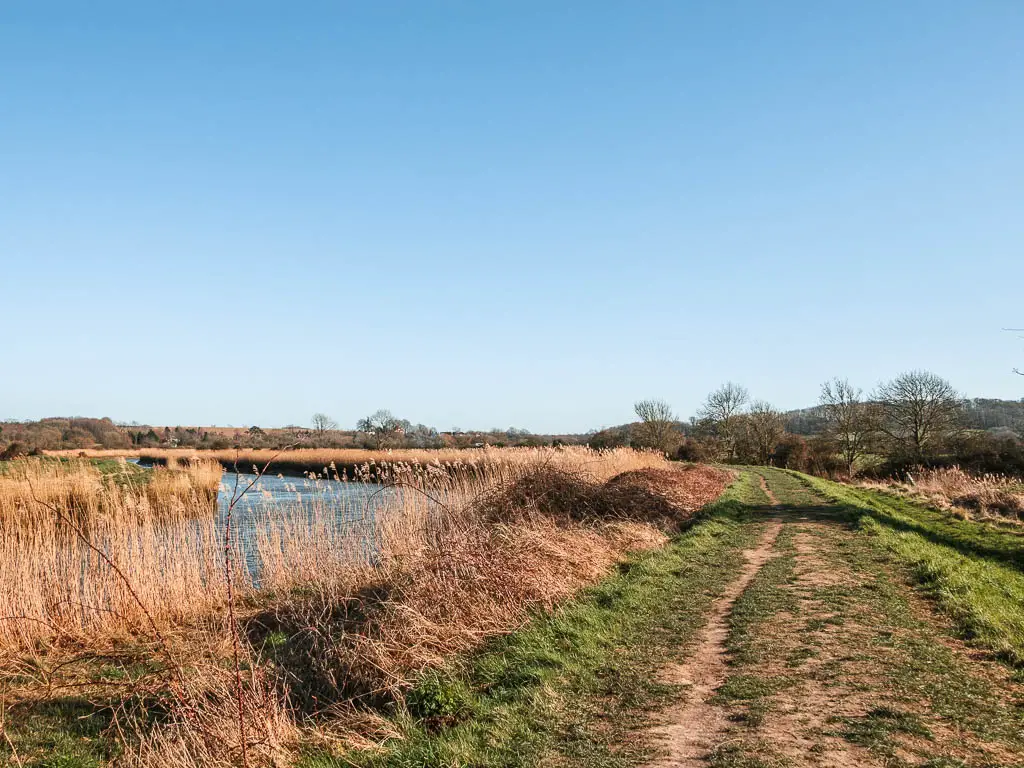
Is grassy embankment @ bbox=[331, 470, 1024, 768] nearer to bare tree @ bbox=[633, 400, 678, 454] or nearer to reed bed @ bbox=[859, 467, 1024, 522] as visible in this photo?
reed bed @ bbox=[859, 467, 1024, 522]

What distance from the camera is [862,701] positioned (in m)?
5.43

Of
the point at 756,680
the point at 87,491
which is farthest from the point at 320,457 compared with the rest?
the point at 756,680

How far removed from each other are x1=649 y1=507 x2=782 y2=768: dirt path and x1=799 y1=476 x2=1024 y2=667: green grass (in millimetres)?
2681

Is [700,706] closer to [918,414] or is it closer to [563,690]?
[563,690]

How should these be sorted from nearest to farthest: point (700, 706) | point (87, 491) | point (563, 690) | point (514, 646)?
point (700, 706), point (563, 690), point (514, 646), point (87, 491)

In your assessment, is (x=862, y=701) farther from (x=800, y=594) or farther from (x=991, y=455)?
(x=991, y=455)

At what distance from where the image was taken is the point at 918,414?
48.6 meters

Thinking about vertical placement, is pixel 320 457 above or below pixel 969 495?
above

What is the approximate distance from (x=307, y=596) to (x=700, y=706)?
752 centimetres

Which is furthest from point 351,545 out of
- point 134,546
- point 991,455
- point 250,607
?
point 991,455

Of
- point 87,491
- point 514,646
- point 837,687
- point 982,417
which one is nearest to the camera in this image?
point 837,687

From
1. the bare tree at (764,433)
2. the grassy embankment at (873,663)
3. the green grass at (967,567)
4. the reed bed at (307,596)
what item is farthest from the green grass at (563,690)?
the bare tree at (764,433)

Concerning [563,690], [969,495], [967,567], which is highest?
[563,690]

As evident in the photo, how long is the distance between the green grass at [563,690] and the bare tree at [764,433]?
5528 centimetres
